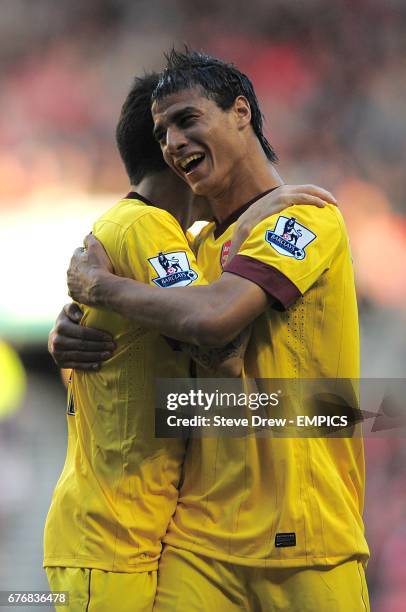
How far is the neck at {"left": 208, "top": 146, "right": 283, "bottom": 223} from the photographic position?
2.34 meters

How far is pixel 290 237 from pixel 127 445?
61 cm

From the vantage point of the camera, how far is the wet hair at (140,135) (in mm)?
2432

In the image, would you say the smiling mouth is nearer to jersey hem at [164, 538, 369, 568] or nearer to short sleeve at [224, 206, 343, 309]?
short sleeve at [224, 206, 343, 309]

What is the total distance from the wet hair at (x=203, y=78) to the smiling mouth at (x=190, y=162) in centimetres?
15

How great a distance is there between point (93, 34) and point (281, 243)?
4.45 metres

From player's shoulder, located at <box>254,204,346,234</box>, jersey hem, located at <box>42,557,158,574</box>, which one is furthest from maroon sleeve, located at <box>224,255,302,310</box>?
jersey hem, located at <box>42,557,158,574</box>

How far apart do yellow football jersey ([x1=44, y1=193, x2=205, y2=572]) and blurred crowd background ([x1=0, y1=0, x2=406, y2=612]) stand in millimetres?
2965

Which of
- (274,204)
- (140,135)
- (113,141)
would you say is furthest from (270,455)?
(113,141)

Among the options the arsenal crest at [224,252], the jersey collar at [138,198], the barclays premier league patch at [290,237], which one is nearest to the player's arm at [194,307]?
the barclays premier league patch at [290,237]

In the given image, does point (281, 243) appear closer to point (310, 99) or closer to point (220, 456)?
point (220, 456)

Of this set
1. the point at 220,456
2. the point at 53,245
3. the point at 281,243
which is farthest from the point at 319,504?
the point at 53,245

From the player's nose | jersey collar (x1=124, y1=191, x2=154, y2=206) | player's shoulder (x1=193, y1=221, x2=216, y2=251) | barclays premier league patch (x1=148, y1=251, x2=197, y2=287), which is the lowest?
barclays premier league patch (x1=148, y1=251, x2=197, y2=287)

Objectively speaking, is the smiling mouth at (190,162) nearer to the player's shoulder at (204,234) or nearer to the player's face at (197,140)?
the player's face at (197,140)

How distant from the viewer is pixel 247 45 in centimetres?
585
